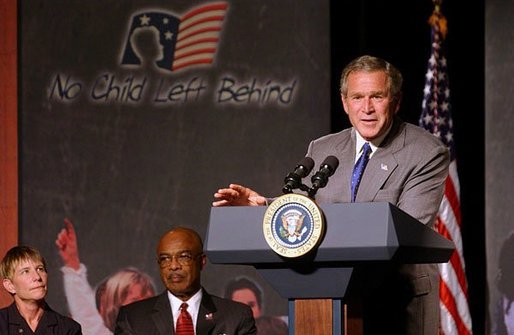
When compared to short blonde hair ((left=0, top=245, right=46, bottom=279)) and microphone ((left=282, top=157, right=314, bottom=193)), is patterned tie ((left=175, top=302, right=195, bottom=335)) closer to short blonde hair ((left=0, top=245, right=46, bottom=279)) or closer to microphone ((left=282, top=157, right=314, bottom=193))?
short blonde hair ((left=0, top=245, right=46, bottom=279))

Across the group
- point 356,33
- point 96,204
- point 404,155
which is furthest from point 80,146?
point 404,155

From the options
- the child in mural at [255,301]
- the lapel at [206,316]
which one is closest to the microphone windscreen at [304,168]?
the lapel at [206,316]

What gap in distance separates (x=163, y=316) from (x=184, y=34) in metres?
1.80

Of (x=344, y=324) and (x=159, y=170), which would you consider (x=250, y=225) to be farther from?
(x=159, y=170)

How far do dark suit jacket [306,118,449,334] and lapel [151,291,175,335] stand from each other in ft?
6.14

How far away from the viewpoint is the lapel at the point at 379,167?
109 inches

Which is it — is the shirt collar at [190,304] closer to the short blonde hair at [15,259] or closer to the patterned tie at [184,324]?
the patterned tie at [184,324]

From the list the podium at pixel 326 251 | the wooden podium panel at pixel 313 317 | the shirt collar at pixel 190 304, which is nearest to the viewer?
the podium at pixel 326 251

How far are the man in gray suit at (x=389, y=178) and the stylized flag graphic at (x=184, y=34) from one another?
2.84 m

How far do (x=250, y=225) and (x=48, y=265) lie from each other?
3474mm

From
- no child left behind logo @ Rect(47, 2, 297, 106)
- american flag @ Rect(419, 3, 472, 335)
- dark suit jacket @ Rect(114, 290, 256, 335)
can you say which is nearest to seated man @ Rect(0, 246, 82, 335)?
dark suit jacket @ Rect(114, 290, 256, 335)

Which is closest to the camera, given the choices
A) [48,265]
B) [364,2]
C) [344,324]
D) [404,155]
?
[344,324]

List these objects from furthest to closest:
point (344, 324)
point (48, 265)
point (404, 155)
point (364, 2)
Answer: point (48, 265)
point (364, 2)
point (404, 155)
point (344, 324)

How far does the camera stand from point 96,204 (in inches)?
224
